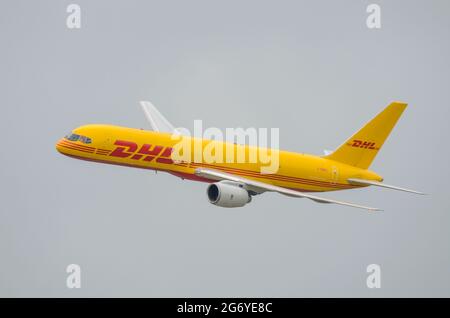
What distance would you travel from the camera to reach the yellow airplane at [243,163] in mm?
100625

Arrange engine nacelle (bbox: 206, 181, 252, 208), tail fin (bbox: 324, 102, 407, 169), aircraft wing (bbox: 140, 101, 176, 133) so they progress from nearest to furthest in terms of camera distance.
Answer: engine nacelle (bbox: 206, 181, 252, 208)
tail fin (bbox: 324, 102, 407, 169)
aircraft wing (bbox: 140, 101, 176, 133)

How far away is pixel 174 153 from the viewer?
102 m

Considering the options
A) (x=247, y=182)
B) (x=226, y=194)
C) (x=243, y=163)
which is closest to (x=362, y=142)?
(x=243, y=163)

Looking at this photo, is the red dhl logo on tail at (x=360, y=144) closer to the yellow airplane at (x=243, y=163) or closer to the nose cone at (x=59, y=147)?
the yellow airplane at (x=243, y=163)

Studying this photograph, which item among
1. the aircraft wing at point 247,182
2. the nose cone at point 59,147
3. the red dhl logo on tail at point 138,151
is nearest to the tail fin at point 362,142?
the aircraft wing at point 247,182

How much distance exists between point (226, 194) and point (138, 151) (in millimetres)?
8553

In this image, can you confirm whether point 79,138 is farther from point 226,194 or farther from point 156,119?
point 156,119

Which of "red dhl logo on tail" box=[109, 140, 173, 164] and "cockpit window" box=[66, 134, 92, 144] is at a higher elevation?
"cockpit window" box=[66, 134, 92, 144]

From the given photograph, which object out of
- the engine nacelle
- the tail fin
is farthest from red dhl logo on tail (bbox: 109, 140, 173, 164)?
the tail fin

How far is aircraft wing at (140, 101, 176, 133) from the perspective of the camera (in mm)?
115750

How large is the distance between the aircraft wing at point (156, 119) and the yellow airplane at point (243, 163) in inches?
507

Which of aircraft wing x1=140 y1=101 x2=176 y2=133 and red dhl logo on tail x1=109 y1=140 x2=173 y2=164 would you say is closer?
red dhl logo on tail x1=109 y1=140 x2=173 y2=164

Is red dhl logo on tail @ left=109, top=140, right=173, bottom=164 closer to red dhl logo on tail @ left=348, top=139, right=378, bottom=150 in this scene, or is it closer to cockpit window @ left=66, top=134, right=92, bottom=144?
cockpit window @ left=66, top=134, right=92, bottom=144

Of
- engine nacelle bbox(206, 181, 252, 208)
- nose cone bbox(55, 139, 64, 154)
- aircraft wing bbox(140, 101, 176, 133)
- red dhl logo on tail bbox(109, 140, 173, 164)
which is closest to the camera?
red dhl logo on tail bbox(109, 140, 173, 164)
